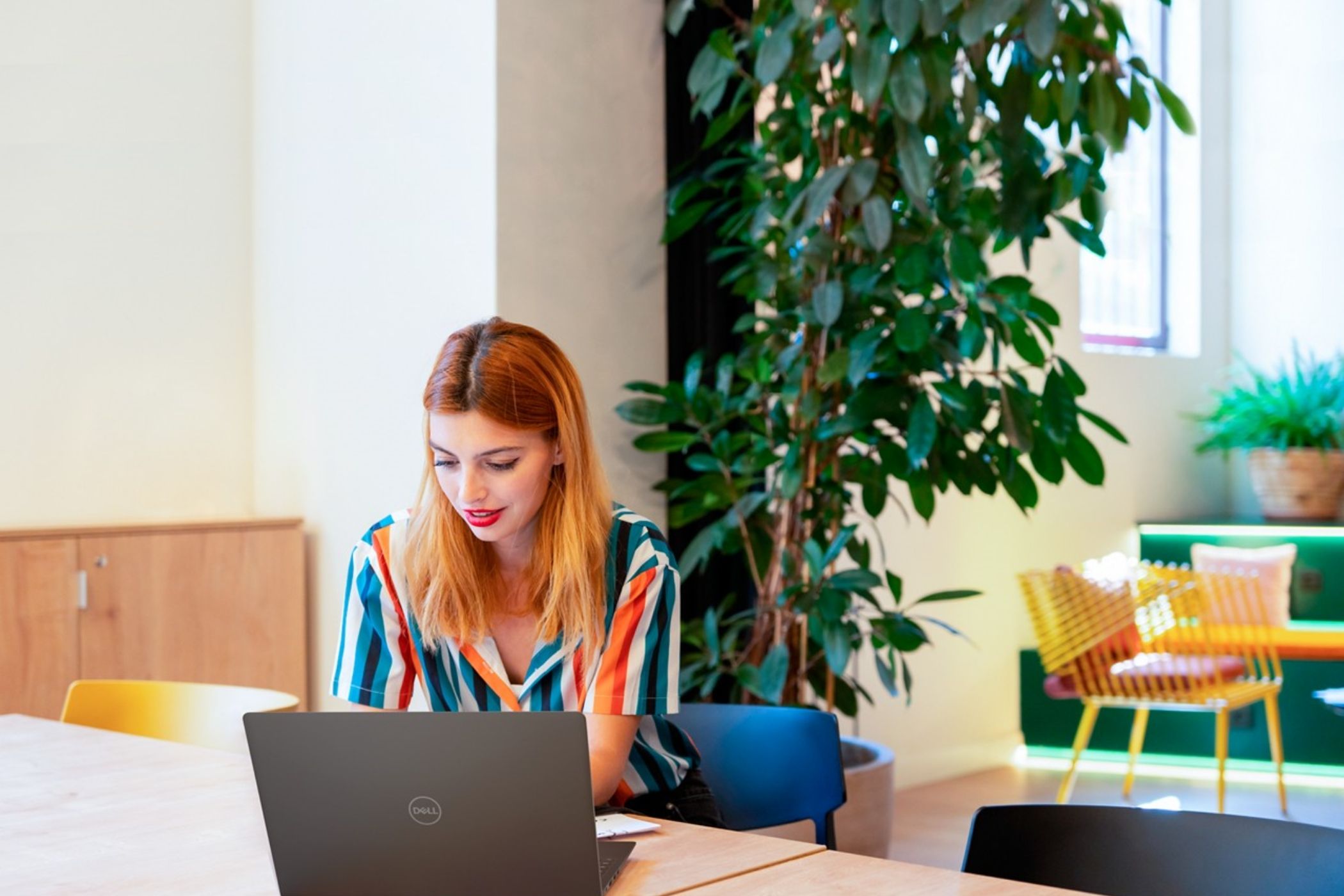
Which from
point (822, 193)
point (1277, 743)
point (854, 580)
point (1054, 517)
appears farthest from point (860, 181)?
point (1054, 517)

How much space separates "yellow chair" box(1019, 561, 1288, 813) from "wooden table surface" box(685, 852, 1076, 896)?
3448 mm

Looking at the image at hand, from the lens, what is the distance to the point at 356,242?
3.84 metres

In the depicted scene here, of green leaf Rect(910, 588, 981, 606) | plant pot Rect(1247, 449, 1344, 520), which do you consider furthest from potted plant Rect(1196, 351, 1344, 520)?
green leaf Rect(910, 588, 981, 606)

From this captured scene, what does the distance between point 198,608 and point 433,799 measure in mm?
2569

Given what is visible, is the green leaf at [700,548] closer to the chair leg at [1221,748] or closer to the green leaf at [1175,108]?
the green leaf at [1175,108]

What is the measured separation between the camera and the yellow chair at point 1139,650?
4.79 metres

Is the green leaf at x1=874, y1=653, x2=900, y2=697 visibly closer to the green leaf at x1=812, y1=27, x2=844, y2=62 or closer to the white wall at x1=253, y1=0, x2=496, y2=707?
the white wall at x1=253, y1=0, x2=496, y2=707

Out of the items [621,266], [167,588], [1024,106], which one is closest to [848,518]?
[621,266]

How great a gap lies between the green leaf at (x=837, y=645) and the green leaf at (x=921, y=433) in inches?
15.7

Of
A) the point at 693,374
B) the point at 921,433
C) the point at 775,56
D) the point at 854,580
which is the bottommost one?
the point at 854,580

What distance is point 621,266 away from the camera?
3.79 m

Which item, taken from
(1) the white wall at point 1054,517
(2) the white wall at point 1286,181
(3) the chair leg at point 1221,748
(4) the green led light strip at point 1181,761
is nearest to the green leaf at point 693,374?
(1) the white wall at point 1054,517

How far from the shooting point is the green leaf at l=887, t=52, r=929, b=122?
3.13 metres

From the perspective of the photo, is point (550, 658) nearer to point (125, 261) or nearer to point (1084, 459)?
point (1084, 459)
